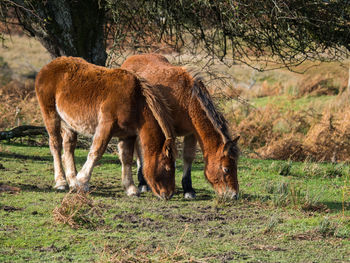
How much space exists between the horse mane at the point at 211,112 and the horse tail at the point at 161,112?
48 cm

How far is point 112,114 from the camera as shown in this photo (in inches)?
286

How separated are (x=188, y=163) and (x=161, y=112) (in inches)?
46.6

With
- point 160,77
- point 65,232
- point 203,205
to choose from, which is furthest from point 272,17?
point 65,232

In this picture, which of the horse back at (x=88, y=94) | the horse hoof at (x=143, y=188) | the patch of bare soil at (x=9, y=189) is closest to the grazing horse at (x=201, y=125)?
the horse back at (x=88, y=94)

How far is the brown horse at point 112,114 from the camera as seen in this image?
23.9ft

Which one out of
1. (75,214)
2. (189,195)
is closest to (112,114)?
(189,195)

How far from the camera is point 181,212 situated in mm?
6664

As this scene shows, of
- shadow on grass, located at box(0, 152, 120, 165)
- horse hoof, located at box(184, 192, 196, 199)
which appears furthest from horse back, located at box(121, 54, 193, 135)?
shadow on grass, located at box(0, 152, 120, 165)

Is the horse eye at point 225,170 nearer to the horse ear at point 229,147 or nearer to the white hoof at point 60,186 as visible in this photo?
the horse ear at point 229,147

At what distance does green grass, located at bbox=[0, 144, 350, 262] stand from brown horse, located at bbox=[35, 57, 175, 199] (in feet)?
1.26

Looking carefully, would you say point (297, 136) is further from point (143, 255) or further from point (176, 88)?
point (143, 255)

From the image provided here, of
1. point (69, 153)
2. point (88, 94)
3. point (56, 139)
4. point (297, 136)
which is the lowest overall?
point (69, 153)

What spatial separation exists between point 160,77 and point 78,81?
1263 millimetres

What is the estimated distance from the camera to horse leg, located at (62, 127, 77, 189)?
798 cm
